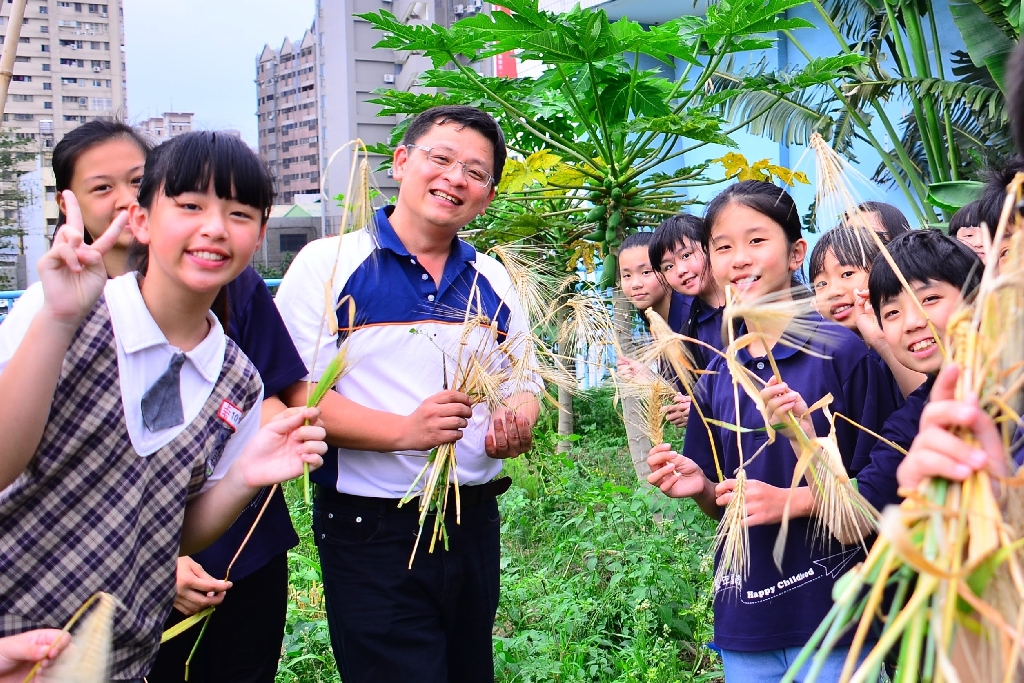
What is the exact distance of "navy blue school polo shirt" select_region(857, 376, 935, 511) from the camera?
1.73m

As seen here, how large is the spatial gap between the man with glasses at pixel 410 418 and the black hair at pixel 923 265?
2.78 ft

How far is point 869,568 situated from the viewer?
807 millimetres

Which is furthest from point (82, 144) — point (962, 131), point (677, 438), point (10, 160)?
point (10, 160)

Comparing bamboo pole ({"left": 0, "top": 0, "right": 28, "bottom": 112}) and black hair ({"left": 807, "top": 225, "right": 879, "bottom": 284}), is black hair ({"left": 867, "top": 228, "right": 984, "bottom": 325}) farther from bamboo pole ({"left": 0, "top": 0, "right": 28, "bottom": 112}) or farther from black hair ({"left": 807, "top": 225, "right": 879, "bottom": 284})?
bamboo pole ({"left": 0, "top": 0, "right": 28, "bottom": 112})

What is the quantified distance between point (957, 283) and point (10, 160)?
17.3 metres

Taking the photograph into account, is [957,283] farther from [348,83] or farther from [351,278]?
[348,83]

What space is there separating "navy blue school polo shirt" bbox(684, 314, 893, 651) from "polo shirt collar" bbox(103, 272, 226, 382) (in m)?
1.06

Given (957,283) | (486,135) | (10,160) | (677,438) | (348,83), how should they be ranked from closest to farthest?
(957,283)
(486,135)
(677,438)
(348,83)
(10,160)

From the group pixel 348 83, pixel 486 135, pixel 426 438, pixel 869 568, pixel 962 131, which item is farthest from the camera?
pixel 348 83

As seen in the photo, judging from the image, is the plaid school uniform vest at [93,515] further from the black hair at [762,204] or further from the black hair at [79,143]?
the black hair at [762,204]

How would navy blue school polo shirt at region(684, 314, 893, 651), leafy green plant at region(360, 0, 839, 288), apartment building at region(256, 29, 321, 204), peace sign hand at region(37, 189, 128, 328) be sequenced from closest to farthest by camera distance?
1. peace sign hand at region(37, 189, 128, 328)
2. navy blue school polo shirt at region(684, 314, 893, 651)
3. leafy green plant at region(360, 0, 839, 288)
4. apartment building at region(256, 29, 321, 204)

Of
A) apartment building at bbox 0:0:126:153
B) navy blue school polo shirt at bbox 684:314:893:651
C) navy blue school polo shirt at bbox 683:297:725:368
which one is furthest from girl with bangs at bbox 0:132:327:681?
apartment building at bbox 0:0:126:153

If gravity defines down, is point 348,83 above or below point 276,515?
above

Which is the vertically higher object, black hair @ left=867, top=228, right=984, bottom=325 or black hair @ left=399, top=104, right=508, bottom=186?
black hair @ left=399, top=104, right=508, bottom=186
